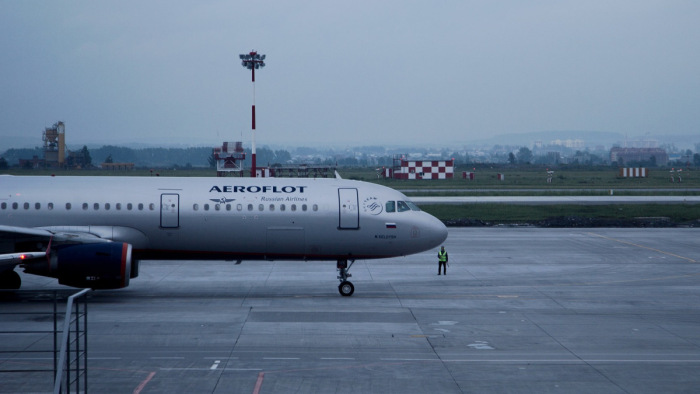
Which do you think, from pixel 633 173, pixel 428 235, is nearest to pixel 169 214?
pixel 428 235

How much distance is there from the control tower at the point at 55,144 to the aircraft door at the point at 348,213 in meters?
87.3

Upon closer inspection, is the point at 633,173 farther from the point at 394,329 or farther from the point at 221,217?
the point at 394,329

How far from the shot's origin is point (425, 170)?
338 ft

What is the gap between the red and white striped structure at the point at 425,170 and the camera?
10201 cm

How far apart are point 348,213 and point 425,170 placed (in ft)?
263

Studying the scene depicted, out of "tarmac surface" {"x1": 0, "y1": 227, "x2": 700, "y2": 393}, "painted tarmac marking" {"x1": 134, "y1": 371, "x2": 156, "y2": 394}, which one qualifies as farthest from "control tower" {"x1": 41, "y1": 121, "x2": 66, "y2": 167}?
"painted tarmac marking" {"x1": 134, "y1": 371, "x2": 156, "y2": 394}

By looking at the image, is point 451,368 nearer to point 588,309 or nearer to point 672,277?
point 588,309

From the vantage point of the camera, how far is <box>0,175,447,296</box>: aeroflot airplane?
23.2 metres

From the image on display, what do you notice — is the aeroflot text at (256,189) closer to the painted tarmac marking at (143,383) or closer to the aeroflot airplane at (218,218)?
the aeroflot airplane at (218,218)

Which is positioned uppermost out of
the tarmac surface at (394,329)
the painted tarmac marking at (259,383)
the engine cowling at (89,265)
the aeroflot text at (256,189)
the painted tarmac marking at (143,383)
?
the aeroflot text at (256,189)

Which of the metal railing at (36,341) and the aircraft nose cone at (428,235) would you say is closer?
the metal railing at (36,341)

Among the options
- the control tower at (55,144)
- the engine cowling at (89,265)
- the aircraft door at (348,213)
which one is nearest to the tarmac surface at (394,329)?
the engine cowling at (89,265)

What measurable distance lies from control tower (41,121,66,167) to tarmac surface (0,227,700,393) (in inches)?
3144

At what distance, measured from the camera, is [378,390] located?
14.0 metres
